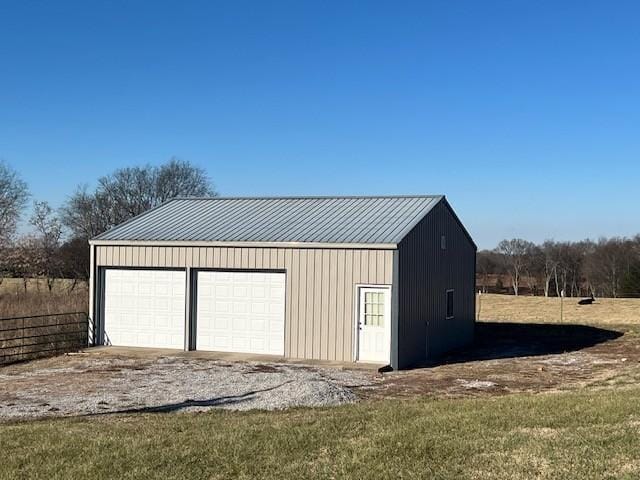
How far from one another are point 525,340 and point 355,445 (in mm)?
18196

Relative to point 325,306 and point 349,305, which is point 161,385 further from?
point 349,305

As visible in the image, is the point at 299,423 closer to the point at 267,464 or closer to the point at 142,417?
the point at 267,464

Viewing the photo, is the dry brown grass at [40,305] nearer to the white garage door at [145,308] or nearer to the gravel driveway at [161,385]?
the white garage door at [145,308]

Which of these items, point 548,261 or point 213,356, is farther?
point 548,261

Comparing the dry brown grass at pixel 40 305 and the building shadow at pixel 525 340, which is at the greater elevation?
the dry brown grass at pixel 40 305

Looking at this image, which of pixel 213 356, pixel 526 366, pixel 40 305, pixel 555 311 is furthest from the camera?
pixel 555 311

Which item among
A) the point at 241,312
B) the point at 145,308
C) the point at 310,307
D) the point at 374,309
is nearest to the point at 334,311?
the point at 310,307

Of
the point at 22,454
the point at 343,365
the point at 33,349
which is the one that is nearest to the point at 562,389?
the point at 343,365

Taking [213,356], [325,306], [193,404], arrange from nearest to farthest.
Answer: [193,404]
[325,306]
[213,356]

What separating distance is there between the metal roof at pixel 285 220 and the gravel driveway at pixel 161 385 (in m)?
3.43

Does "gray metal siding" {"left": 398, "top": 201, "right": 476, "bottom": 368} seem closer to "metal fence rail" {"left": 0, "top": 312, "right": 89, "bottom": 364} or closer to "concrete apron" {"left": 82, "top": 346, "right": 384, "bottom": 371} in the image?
"concrete apron" {"left": 82, "top": 346, "right": 384, "bottom": 371}

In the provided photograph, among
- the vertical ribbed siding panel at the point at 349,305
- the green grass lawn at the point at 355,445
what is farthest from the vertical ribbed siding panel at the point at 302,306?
the green grass lawn at the point at 355,445

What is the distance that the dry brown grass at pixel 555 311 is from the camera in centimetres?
3567

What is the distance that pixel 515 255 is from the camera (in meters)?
80.9
